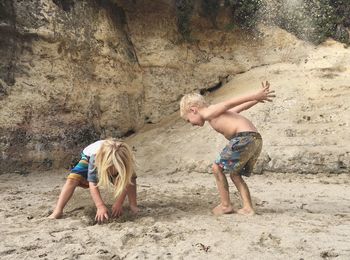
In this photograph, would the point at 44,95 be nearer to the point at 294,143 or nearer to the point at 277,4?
the point at 294,143

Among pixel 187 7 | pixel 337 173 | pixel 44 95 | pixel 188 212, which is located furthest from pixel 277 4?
pixel 188 212

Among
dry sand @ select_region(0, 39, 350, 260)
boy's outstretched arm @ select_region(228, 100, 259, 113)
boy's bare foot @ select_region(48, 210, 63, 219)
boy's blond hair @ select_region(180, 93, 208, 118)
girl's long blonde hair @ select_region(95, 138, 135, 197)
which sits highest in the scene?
boy's blond hair @ select_region(180, 93, 208, 118)

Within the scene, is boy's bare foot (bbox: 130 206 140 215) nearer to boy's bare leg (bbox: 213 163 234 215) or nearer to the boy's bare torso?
boy's bare leg (bbox: 213 163 234 215)

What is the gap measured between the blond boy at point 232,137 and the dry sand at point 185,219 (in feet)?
0.81

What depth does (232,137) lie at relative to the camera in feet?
13.4

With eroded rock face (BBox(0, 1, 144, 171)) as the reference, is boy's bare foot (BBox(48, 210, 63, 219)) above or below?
below

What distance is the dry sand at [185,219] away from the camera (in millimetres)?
2969

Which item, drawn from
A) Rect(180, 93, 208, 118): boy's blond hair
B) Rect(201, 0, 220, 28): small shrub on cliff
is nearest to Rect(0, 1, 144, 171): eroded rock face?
Rect(201, 0, 220, 28): small shrub on cliff

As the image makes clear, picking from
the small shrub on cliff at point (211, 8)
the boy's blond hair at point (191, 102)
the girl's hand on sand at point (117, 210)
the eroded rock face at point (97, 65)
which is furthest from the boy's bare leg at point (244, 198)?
the small shrub on cliff at point (211, 8)

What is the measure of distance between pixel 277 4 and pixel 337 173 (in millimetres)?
4497

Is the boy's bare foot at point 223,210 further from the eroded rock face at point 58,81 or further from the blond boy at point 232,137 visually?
Result: the eroded rock face at point 58,81

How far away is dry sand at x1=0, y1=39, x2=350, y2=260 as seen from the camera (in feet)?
9.74

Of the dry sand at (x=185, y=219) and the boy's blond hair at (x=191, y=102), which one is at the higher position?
the boy's blond hair at (x=191, y=102)

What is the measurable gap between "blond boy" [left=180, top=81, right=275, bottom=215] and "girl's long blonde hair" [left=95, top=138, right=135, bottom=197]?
664 mm
